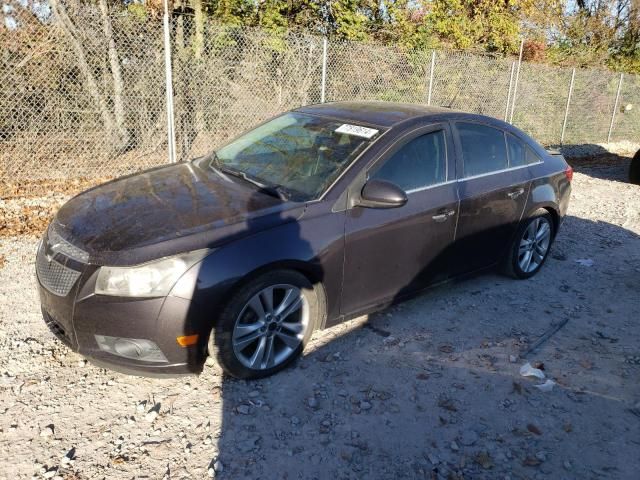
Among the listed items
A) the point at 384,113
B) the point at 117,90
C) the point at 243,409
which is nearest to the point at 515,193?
the point at 384,113

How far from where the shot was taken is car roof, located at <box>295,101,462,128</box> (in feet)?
13.1

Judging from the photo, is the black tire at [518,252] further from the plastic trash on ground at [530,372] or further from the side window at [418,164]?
the plastic trash on ground at [530,372]

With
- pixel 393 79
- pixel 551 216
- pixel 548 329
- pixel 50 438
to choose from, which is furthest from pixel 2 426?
pixel 393 79

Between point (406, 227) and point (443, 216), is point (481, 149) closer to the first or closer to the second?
point (443, 216)

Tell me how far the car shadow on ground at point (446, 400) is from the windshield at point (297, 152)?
1.17 meters

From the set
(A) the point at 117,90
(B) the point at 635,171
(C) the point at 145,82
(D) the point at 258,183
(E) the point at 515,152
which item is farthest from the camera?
(B) the point at 635,171

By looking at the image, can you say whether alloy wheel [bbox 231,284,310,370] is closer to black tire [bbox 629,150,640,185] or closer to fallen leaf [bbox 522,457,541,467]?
fallen leaf [bbox 522,457,541,467]

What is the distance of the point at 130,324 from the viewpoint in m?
2.83

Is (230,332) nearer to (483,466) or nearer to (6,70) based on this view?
(483,466)

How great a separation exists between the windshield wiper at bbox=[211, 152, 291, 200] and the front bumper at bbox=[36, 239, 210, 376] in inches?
38.6

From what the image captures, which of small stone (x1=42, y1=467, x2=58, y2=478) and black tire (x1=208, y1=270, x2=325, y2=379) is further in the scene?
black tire (x1=208, y1=270, x2=325, y2=379)

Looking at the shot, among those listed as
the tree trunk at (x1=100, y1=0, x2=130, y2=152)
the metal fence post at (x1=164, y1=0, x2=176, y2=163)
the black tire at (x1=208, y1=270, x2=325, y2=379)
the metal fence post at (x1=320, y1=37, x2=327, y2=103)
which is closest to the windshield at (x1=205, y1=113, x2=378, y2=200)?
the black tire at (x1=208, y1=270, x2=325, y2=379)

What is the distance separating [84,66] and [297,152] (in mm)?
4717

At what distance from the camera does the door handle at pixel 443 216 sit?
393cm
